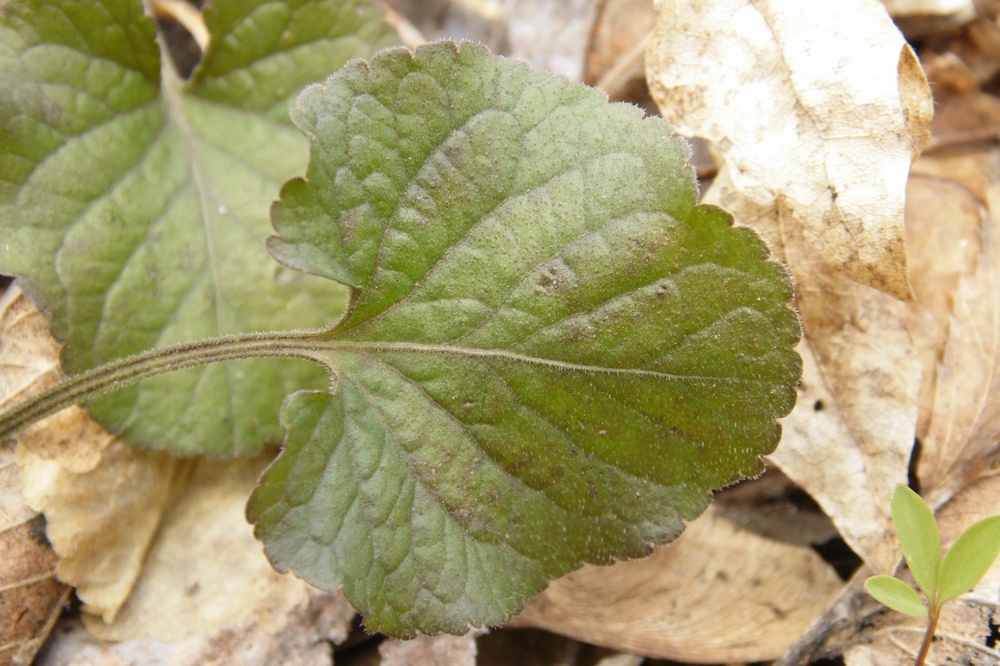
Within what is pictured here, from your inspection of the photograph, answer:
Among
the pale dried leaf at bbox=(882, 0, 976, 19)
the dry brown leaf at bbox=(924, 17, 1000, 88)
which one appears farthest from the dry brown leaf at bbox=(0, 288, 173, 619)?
the dry brown leaf at bbox=(924, 17, 1000, 88)

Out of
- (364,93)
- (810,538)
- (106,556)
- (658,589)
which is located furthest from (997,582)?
(106,556)

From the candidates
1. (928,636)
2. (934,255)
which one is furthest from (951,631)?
(934,255)

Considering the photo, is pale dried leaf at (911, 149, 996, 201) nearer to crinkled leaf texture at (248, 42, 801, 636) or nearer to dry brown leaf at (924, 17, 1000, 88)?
dry brown leaf at (924, 17, 1000, 88)

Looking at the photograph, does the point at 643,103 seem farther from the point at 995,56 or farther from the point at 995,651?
the point at 995,651

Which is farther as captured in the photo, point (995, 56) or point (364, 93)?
point (995, 56)

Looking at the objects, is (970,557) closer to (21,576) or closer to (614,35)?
(614,35)
